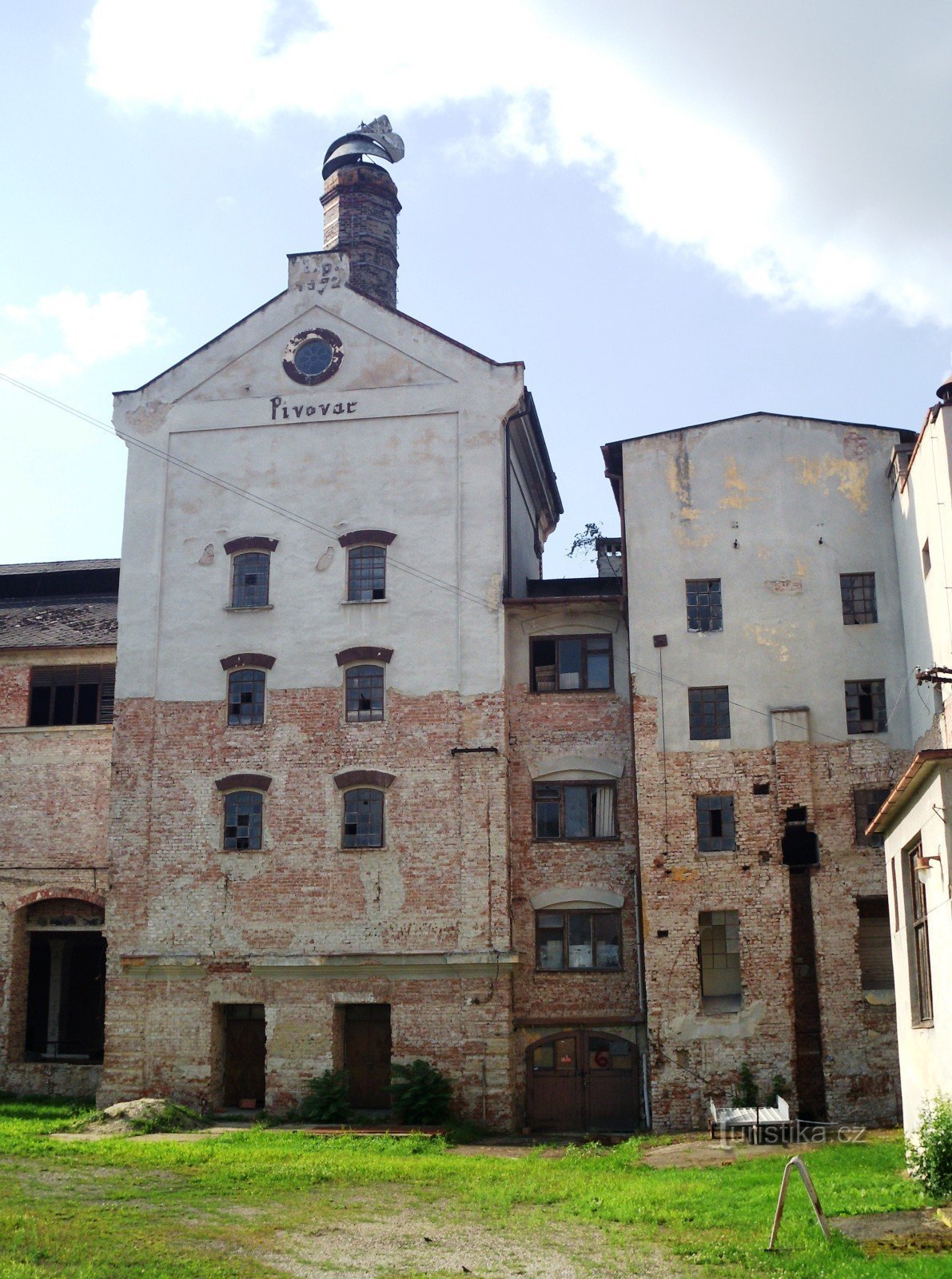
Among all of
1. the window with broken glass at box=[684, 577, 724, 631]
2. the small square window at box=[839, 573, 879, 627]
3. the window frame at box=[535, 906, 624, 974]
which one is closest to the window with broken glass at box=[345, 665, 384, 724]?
the window frame at box=[535, 906, 624, 974]

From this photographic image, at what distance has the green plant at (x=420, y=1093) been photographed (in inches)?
1079

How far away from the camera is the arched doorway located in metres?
28.3

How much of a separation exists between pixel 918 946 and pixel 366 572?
16.1 metres

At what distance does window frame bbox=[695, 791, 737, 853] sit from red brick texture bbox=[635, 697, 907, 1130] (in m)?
0.11

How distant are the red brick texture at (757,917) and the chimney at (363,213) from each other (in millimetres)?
15869

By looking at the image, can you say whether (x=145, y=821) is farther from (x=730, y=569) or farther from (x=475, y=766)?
(x=730, y=569)

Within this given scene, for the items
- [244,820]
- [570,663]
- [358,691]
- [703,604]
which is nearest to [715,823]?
[703,604]

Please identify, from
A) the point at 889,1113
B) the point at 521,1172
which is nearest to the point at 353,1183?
the point at 521,1172

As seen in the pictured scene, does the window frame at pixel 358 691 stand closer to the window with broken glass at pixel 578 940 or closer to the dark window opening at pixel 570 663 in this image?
the dark window opening at pixel 570 663

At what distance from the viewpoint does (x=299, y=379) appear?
3288 centimetres

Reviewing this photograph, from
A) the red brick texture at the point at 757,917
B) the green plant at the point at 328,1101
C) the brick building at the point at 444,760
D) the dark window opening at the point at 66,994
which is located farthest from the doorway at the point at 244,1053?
the red brick texture at the point at 757,917

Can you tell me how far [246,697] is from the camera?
1233 inches

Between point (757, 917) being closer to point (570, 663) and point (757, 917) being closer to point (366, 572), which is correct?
point (570, 663)

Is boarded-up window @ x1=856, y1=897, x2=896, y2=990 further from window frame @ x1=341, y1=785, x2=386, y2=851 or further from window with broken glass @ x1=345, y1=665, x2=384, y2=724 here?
window with broken glass @ x1=345, y1=665, x2=384, y2=724
